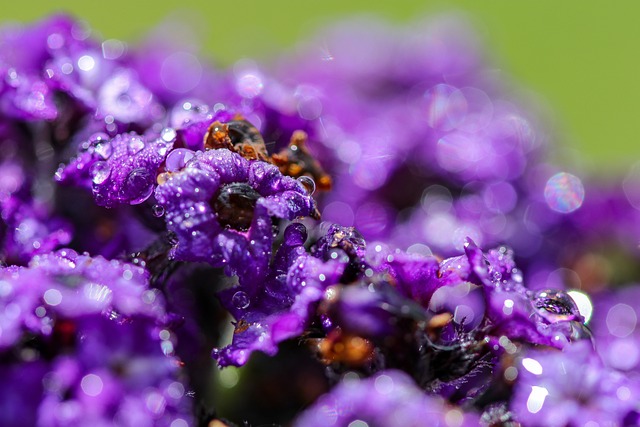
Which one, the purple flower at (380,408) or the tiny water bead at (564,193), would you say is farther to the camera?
the tiny water bead at (564,193)

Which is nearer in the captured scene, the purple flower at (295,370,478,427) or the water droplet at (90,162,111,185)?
the purple flower at (295,370,478,427)

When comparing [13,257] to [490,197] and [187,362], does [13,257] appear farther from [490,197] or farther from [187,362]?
[490,197]

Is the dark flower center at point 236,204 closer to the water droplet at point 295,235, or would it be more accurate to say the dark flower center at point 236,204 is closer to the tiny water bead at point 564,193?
the water droplet at point 295,235

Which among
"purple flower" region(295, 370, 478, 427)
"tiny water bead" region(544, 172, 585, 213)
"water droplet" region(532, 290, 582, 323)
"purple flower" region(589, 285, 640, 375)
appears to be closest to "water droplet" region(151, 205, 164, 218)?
"purple flower" region(295, 370, 478, 427)

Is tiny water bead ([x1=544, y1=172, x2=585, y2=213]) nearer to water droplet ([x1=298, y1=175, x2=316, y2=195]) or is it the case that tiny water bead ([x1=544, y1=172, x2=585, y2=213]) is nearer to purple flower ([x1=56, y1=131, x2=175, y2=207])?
water droplet ([x1=298, y1=175, x2=316, y2=195])

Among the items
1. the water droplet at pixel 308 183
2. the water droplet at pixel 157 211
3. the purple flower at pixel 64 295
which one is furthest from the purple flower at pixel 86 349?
the water droplet at pixel 308 183

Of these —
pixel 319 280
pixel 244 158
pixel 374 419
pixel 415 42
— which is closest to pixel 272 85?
pixel 244 158

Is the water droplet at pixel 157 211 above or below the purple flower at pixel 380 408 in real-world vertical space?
below
